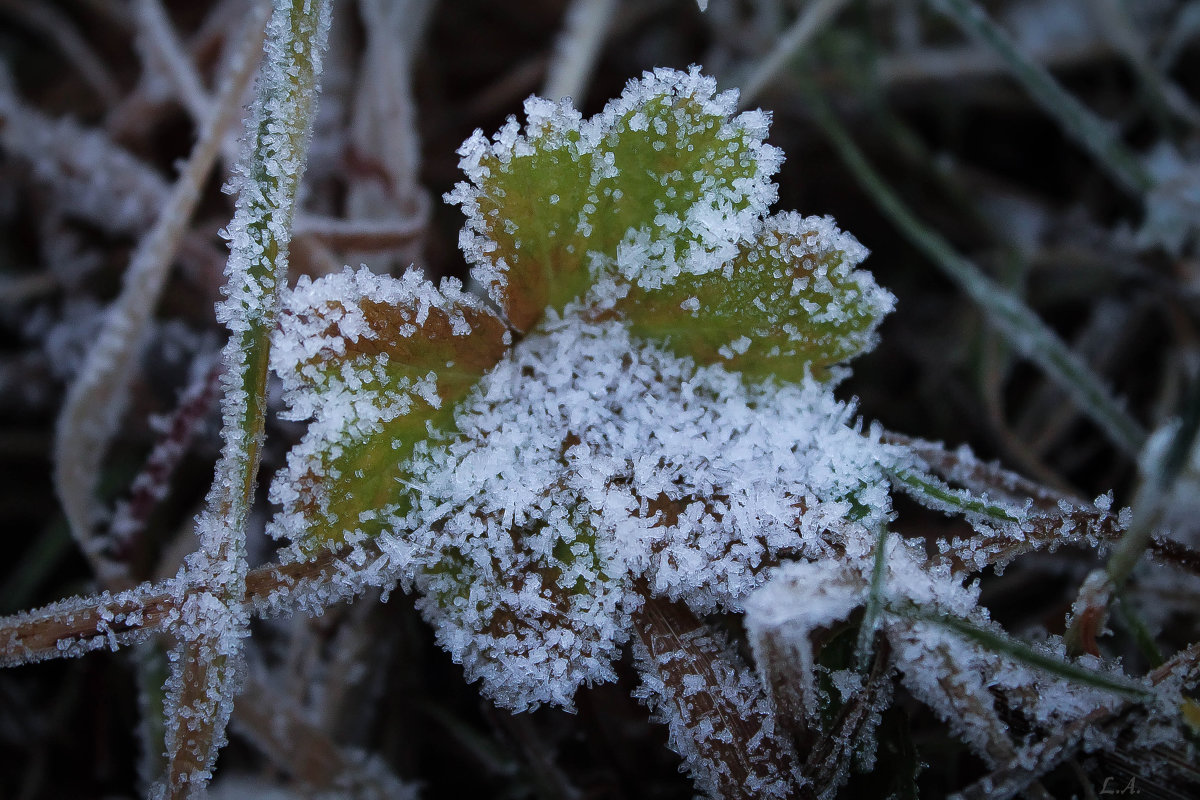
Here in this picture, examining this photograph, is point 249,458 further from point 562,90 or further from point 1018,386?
point 1018,386

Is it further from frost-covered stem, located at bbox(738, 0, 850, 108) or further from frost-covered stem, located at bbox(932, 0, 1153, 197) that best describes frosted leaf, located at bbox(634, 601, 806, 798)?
frost-covered stem, located at bbox(932, 0, 1153, 197)

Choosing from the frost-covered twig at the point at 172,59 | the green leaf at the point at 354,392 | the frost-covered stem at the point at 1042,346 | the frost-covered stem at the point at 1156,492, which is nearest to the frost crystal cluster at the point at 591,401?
the green leaf at the point at 354,392

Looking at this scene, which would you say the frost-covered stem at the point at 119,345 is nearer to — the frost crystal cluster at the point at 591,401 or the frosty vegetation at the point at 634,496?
the frosty vegetation at the point at 634,496

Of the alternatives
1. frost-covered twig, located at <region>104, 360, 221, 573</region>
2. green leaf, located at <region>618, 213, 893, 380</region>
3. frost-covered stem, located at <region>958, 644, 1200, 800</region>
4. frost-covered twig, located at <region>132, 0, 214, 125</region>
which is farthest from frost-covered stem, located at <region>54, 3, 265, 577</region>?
frost-covered stem, located at <region>958, 644, 1200, 800</region>

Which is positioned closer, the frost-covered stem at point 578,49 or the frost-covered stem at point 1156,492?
the frost-covered stem at point 1156,492

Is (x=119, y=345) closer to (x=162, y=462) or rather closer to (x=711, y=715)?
(x=162, y=462)

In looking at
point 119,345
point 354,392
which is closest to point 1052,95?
point 354,392
